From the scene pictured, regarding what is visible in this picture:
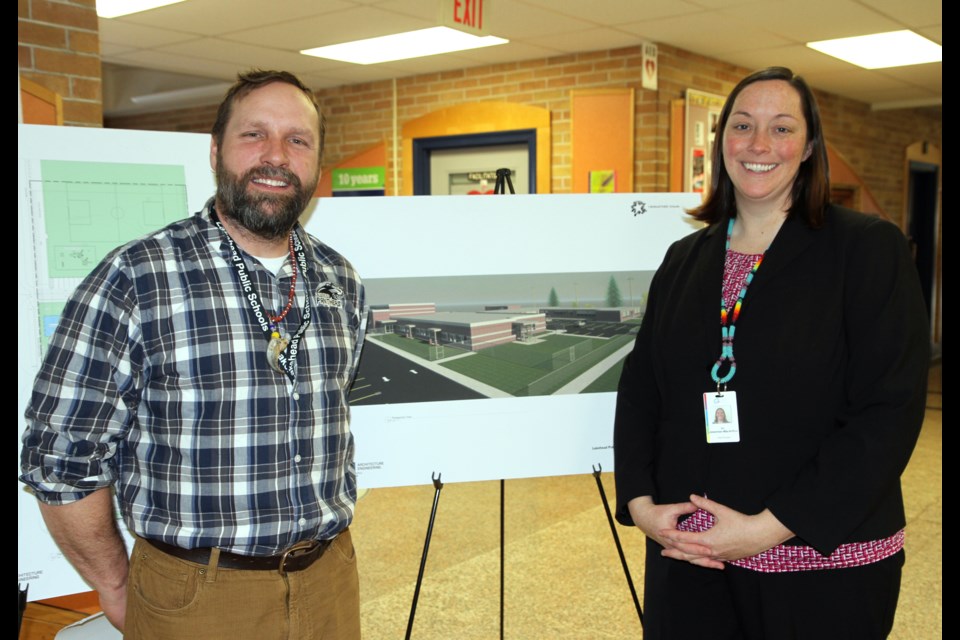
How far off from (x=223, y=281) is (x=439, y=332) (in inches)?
29.1

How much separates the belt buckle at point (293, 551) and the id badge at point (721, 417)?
828mm

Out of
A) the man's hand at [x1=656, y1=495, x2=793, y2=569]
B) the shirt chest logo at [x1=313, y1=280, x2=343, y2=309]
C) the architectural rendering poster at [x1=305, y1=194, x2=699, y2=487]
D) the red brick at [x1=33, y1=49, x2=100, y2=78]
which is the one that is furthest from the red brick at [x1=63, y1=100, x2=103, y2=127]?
the man's hand at [x1=656, y1=495, x2=793, y2=569]

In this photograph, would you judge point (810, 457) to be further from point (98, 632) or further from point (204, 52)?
point (204, 52)

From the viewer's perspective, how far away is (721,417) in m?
1.55

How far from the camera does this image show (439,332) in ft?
6.90

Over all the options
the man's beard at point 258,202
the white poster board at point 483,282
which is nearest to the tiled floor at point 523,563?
the white poster board at point 483,282

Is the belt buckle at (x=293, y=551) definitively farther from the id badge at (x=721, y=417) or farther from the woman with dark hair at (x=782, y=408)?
the id badge at (x=721, y=417)

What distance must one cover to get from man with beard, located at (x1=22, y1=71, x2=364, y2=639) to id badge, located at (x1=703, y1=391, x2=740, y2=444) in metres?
0.76

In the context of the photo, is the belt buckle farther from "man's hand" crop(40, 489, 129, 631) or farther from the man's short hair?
the man's short hair

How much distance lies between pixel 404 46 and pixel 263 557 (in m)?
5.00

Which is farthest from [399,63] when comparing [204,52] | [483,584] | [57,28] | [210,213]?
[210,213]

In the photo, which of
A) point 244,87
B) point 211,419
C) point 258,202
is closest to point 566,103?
point 244,87

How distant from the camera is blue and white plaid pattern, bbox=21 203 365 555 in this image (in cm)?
136

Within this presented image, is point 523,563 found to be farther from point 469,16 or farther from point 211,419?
point 469,16
